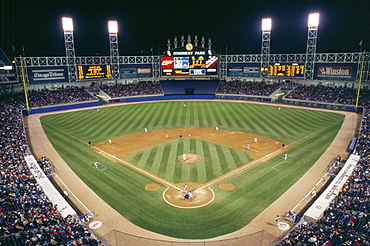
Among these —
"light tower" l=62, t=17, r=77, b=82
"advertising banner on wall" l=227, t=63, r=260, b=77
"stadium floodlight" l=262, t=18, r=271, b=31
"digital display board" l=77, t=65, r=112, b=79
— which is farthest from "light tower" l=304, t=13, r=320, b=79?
"light tower" l=62, t=17, r=77, b=82

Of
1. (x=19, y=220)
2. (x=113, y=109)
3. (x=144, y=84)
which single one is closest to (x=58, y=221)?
(x=19, y=220)

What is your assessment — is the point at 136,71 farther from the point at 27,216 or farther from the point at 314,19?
the point at 27,216

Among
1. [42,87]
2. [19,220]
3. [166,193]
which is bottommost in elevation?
[166,193]

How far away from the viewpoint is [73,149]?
2920 centimetres

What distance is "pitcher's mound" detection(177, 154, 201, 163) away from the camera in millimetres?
25141

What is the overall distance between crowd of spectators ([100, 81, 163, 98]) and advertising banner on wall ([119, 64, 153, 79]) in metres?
2.40

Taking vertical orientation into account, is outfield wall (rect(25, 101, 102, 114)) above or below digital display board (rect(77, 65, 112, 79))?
below

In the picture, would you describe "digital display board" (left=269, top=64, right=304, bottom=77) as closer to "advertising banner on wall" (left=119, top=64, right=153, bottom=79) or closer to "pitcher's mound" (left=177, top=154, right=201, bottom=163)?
"advertising banner on wall" (left=119, top=64, right=153, bottom=79)

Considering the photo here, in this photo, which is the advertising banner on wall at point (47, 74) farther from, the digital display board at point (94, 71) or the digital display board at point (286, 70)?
the digital display board at point (286, 70)

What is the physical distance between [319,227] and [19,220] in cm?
1619

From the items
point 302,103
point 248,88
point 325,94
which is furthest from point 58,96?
point 325,94

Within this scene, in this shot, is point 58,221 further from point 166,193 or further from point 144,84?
point 144,84

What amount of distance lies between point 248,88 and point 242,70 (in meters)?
7.56

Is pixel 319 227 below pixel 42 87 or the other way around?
below
